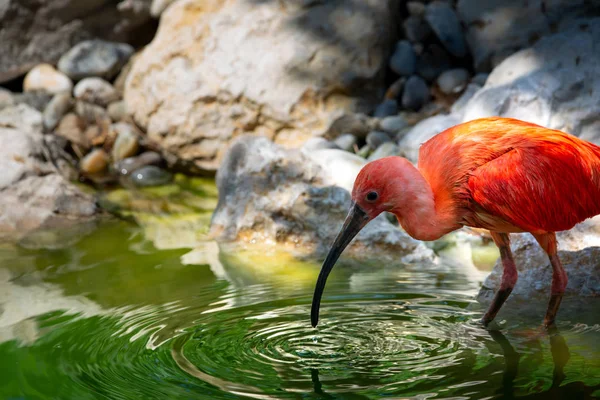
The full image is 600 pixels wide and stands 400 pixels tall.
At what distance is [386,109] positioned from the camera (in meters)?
9.01

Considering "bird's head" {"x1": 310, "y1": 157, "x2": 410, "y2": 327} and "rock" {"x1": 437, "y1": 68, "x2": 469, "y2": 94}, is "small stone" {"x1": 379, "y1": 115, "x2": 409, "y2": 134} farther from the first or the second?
"bird's head" {"x1": 310, "y1": 157, "x2": 410, "y2": 327}

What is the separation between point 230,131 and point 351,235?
5064 mm

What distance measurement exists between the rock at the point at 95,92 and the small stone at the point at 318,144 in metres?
3.38

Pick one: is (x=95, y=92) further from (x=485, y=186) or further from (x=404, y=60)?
(x=485, y=186)

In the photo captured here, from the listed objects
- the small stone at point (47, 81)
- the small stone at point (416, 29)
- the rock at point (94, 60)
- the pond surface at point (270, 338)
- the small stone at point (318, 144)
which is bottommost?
Answer: the pond surface at point (270, 338)

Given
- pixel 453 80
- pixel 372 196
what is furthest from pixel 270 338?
pixel 453 80

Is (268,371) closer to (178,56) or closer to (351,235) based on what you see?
(351,235)

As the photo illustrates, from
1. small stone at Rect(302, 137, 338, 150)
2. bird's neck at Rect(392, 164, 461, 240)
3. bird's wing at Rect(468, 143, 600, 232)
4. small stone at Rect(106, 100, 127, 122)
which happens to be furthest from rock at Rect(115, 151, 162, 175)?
bird's wing at Rect(468, 143, 600, 232)

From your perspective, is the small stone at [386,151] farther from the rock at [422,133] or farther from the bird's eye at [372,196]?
the bird's eye at [372,196]

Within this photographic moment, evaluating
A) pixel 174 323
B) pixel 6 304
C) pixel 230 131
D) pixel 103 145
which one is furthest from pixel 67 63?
pixel 174 323

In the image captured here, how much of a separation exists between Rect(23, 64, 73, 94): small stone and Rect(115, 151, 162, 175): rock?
170 cm

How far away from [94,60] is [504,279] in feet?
25.0

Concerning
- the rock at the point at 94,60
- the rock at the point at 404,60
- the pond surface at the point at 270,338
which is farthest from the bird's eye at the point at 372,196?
the rock at the point at 94,60

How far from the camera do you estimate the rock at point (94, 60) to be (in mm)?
10508
